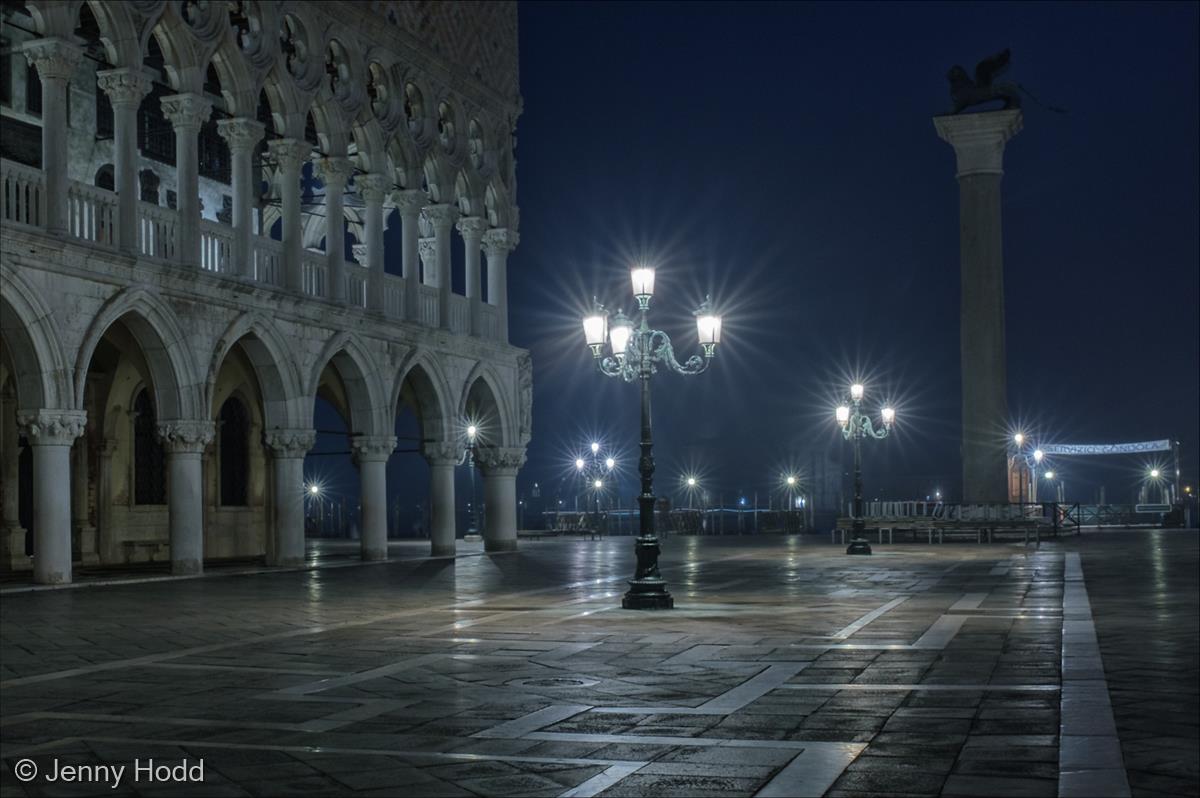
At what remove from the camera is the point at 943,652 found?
11477mm

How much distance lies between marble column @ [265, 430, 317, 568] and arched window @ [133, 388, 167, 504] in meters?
4.90

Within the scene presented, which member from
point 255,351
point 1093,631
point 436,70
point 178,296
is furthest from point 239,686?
point 436,70

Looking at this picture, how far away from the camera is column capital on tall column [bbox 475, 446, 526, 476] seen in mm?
33812

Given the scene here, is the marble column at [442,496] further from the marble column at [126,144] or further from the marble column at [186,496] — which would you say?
the marble column at [126,144]

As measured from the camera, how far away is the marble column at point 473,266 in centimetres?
3297

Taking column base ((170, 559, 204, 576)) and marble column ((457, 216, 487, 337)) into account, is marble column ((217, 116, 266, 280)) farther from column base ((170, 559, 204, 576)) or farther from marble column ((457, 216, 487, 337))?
marble column ((457, 216, 487, 337))

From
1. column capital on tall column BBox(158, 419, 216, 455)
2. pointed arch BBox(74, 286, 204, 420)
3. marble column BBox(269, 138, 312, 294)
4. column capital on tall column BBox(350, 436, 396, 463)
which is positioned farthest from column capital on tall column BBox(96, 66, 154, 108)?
column capital on tall column BBox(350, 436, 396, 463)

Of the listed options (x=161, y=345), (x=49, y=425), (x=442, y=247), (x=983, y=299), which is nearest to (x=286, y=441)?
(x=161, y=345)

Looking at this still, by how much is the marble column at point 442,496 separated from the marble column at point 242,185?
735cm

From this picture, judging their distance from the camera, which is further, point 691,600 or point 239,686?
point 691,600

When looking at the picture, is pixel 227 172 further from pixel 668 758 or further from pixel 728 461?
pixel 728 461

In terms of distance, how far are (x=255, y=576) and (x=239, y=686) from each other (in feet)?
47.3

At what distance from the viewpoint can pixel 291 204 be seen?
86.9ft

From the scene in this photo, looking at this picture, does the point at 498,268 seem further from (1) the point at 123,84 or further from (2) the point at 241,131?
(1) the point at 123,84
